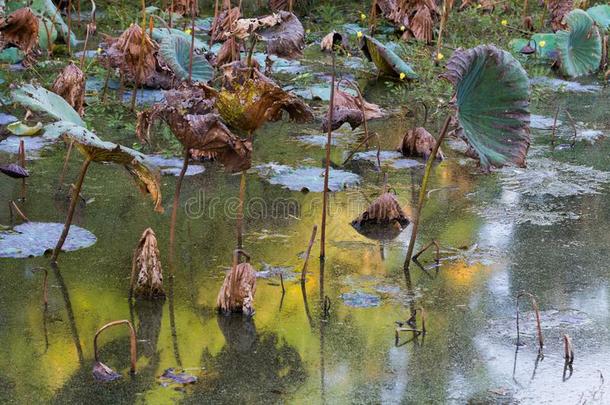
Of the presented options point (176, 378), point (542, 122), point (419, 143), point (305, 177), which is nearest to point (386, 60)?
point (542, 122)

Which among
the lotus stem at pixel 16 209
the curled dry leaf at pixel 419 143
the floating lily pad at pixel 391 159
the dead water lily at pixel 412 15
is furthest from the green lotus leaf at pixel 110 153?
the dead water lily at pixel 412 15

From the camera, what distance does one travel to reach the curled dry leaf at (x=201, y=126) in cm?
302

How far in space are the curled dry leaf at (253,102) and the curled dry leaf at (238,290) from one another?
0.51 m

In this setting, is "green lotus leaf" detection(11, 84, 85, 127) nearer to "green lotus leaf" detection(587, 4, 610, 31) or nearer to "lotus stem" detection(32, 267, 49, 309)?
"lotus stem" detection(32, 267, 49, 309)

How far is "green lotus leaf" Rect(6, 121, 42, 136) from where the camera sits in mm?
3996

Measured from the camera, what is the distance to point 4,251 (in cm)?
328

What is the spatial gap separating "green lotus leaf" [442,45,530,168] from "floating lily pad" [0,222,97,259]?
1.27m

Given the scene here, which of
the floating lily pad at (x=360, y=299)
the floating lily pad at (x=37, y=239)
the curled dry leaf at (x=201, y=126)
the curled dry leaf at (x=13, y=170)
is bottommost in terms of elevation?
the floating lily pad at (x=37, y=239)

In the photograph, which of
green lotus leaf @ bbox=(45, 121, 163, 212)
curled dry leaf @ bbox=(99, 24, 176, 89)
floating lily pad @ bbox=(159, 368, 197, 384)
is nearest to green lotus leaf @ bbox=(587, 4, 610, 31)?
curled dry leaf @ bbox=(99, 24, 176, 89)

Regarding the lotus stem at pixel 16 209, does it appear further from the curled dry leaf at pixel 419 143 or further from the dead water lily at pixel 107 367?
the curled dry leaf at pixel 419 143

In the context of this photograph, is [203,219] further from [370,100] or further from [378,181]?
[370,100]

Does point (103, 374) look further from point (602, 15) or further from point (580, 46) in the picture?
point (602, 15)

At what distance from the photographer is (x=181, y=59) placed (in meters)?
4.61

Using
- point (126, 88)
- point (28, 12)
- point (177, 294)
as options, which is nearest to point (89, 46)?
point (126, 88)
